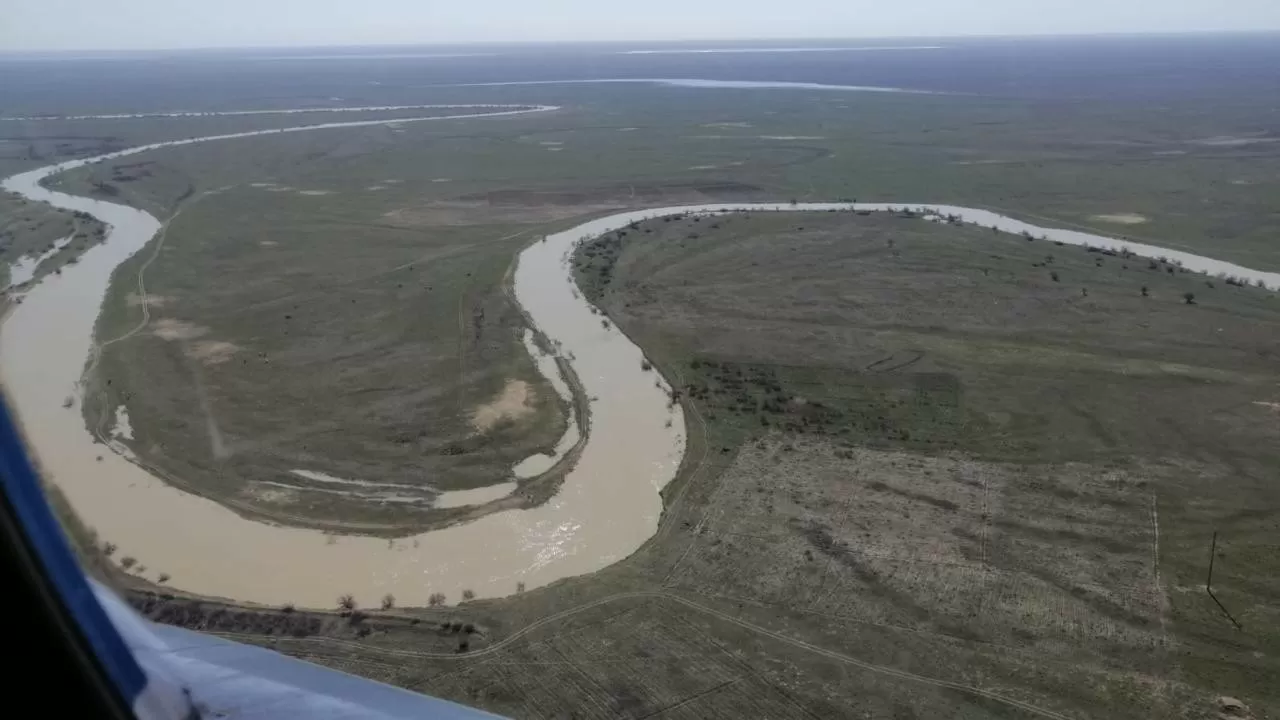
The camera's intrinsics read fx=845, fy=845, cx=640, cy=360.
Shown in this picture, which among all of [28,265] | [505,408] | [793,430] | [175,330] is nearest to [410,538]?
[505,408]

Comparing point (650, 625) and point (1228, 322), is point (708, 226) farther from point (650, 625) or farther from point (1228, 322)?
point (650, 625)

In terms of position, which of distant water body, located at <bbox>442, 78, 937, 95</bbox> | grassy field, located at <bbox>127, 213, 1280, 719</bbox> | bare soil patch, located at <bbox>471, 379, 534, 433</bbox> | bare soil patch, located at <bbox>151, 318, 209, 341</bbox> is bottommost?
grassy field, located at <bbox>127, 213, 1280, 719</bbox>

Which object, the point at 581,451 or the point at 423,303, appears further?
the point at 423,303

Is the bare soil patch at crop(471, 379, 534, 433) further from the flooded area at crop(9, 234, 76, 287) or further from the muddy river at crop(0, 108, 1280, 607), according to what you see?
the flooded area at crop(9, 234, 76, 287)

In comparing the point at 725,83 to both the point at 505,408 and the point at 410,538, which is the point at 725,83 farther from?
the point at 410,538

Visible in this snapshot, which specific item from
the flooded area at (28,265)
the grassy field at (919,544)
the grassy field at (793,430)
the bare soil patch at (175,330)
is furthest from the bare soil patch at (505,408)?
the flooded area at (28,265)

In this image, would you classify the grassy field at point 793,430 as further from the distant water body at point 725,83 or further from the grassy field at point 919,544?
the distant water body at point 725,83

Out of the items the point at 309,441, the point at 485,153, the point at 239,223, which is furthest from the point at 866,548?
the point at 485,153

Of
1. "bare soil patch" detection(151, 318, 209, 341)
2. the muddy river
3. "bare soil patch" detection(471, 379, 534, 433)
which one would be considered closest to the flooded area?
the muddy river
